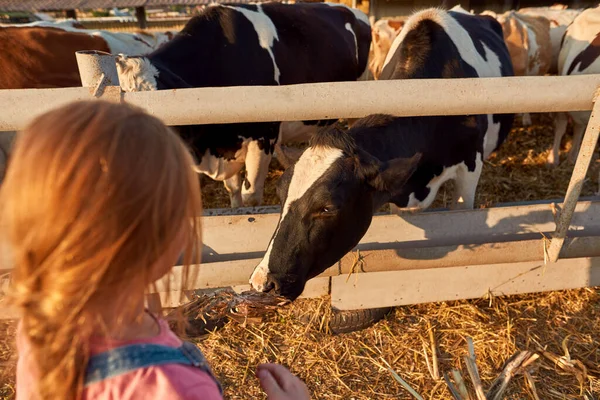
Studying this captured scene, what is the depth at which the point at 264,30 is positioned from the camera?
13.5ft

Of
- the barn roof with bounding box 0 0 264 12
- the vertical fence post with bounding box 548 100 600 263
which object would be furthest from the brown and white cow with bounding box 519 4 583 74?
the barn roof with bounding box 0 0 264 12

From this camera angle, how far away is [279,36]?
4285 mm

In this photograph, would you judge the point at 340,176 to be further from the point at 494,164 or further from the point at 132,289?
the point at 494,164

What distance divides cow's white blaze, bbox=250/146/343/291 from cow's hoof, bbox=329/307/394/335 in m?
0.78

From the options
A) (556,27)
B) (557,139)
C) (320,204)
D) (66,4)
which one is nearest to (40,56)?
(320,204)

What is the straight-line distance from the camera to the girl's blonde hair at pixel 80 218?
2.19ft

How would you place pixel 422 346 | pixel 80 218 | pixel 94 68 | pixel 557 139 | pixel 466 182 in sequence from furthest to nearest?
pixel 557 139
pixel 466 182
pixel 422 346
pixel 94 68
pixel 80 218

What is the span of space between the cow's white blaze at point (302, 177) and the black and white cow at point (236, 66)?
1487 mm

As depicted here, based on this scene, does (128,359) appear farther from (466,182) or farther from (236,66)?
(236,66)

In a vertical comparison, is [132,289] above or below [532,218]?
above

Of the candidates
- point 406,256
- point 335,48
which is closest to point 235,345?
point 406,256

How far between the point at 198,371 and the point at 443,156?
2.60 metres

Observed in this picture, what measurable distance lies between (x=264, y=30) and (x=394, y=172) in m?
2.64

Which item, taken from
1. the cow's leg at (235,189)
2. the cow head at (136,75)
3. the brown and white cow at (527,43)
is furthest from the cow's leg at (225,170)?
the brown and white cow at (527,43)
